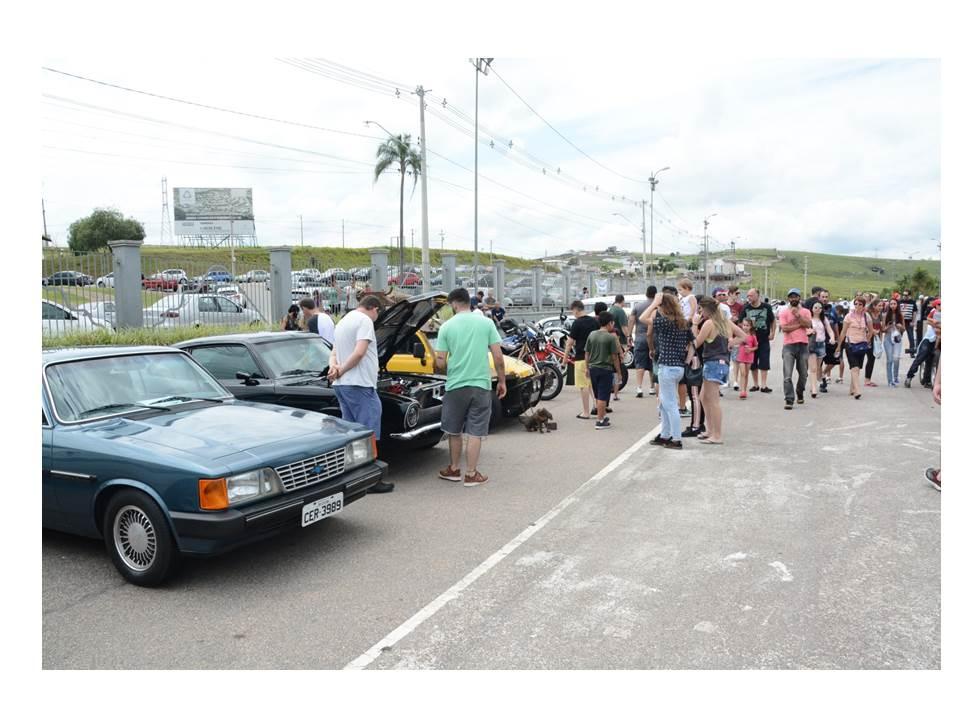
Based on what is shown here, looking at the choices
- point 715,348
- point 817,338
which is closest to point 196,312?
point 715,348

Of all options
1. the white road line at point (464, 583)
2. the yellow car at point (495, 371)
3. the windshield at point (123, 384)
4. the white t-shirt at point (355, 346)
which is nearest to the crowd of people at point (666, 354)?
the white t-shirt at point (355, 346)

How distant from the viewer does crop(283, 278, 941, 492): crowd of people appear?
690cm

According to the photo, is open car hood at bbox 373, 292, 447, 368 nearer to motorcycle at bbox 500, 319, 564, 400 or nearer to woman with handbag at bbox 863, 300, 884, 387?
motorcycle at bbox 500, 319, 564, 400

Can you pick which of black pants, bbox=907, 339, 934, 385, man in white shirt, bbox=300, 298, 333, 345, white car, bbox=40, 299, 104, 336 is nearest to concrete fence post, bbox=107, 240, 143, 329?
white car, bbox=40, 299, 104, 336

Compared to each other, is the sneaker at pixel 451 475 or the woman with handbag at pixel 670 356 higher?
the woman with handbag at pixel 670 356

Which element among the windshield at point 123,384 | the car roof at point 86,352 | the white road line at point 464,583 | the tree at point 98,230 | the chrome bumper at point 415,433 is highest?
the tree at point 98,230

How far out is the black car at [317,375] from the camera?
7.27 meters

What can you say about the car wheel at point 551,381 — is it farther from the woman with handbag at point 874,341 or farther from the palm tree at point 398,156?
the palm tree at point 398,156

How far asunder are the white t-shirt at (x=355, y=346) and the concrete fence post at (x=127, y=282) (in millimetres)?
10058

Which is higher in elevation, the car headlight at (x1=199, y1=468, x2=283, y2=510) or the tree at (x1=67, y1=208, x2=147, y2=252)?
the tree at (x1=67, y1=208, x2=147, y2=252)

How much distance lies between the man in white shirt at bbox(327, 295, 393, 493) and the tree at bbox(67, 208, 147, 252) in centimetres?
6912

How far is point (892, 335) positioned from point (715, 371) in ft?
26.7

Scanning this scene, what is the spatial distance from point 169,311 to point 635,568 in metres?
13.6

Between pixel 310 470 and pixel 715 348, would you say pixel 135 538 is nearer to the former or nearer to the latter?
pixel 310 470
